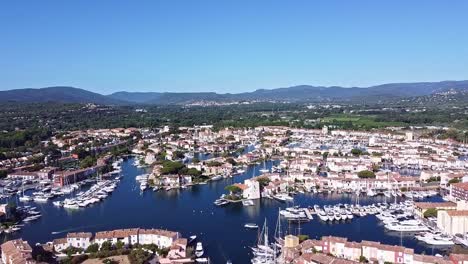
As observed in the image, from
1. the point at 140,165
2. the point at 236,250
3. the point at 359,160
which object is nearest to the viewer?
the point at 236,250

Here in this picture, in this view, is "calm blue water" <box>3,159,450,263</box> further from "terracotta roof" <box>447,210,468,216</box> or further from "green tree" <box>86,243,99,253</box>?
"green tree" <box>86,243,99,253</box>

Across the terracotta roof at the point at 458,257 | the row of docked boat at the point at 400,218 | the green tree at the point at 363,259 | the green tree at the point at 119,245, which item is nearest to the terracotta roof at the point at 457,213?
the row of docked boat at the point at 400,218

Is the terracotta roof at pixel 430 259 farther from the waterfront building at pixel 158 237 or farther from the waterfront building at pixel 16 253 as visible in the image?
the waterfront building at pixel 16 253

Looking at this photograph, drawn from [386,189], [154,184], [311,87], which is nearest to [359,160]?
[386,189]

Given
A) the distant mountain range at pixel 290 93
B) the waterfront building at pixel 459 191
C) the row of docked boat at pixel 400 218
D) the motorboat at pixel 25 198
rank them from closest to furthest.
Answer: the row of docked boat at pixel 400 218
the waterfront building at pixel 459 191
the motorboat at pixel 25 198
the distant mountain range at pixel 290 93

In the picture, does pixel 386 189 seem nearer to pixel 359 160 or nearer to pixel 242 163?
pixel 359 160

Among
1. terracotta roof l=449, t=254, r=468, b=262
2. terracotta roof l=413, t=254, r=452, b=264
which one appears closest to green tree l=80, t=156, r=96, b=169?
terracotta roof l=413, t=254, r=452, b=264
